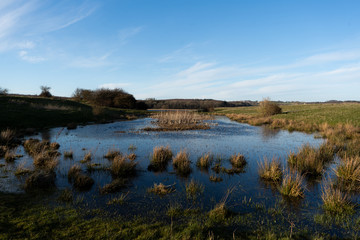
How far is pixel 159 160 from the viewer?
1223 centimetres

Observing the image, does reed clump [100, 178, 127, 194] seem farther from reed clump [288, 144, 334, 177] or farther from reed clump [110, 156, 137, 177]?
reed clump [288, 144, 334, 177]

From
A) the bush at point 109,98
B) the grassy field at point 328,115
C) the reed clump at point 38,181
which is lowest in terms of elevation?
the reed clump at point 38,181

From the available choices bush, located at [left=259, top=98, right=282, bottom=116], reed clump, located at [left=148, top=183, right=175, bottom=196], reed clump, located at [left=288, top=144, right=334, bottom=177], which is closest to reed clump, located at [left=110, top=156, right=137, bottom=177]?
reed clump, located at [left=148, top=183, right=175, bottom=196]

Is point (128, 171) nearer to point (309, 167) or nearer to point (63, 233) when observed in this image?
point (63, 233)

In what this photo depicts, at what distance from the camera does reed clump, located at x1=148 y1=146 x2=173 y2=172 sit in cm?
1148

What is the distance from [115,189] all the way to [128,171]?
2.33 meters

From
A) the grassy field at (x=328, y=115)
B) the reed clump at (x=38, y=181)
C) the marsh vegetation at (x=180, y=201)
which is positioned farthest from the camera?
the grassy field at (x=328, y=115)

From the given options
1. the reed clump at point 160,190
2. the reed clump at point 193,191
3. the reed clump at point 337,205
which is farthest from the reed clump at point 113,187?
the reed clump at point 337,205

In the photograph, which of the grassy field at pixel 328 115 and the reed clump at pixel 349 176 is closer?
the reed clump at pixel 349 176

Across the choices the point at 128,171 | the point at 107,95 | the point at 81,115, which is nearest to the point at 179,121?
the point at 81,115

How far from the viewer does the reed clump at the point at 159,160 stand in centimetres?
1148

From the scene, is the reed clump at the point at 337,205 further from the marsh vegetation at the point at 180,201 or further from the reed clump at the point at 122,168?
the reed clump at the point at 122,168

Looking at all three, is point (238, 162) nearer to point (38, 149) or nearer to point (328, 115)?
point (38, 149)

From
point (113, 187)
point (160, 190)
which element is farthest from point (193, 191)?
point (113, 187)
